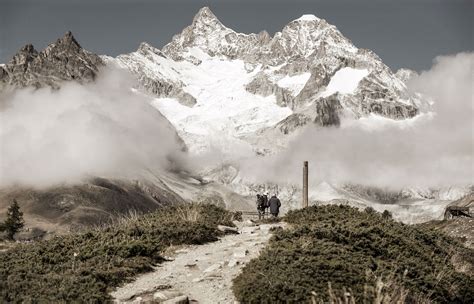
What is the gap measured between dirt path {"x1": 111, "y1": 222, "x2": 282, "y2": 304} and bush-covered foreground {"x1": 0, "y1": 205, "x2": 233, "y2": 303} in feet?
2.32

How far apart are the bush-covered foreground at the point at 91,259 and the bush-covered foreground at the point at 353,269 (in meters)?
4.44

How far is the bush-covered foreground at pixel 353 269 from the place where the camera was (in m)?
16.9

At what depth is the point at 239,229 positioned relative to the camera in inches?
1262

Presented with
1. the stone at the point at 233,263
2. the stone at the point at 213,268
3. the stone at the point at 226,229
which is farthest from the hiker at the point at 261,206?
the stone at the point at 213,268

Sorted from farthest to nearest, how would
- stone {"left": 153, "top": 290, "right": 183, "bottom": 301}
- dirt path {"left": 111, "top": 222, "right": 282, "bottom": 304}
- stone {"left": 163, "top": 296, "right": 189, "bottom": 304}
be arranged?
dirt path {"left": 111, "top": 222, "right": 282, "bottom": 304}
stone {"left": 153, "top": 290, "right": 183, "bottom": 301}
stone {"left": 163, "top": 296, "right": 189, "bottom": 304}

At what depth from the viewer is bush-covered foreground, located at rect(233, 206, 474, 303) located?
→ 1692 cm

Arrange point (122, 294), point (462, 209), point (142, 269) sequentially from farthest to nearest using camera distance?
1. point (462, 209)
2. point (142, 269)
3. point (122, 294)

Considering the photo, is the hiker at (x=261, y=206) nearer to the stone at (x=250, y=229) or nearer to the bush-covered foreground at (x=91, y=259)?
the stone at (x=250, y=229)

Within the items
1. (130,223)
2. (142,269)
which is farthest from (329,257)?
(130,223)

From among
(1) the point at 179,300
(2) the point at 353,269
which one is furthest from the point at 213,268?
(2) the point at 353,269

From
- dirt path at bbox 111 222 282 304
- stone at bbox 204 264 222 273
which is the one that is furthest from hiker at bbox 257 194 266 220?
stone at bbox 204 264 222 273

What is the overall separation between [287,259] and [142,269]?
558 centimetres

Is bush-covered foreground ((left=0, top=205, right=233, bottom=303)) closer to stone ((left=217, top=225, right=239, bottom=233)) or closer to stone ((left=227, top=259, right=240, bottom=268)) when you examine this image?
stone ((left=217, top=225, right=239, bottom=233))

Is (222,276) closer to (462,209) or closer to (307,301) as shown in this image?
(307,301)
